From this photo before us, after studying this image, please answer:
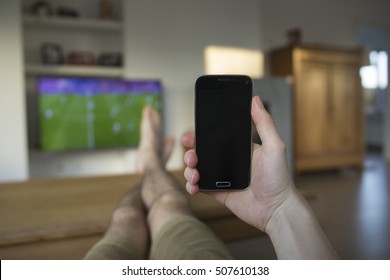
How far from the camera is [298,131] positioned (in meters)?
2.90

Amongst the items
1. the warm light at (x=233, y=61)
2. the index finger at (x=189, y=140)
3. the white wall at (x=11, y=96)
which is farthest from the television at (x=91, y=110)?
the index finger at (x=189, y=140)

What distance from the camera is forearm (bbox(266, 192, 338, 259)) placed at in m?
0.34

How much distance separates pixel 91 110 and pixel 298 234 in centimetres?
215

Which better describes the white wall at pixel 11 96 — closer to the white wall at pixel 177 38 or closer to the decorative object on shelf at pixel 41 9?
the decorative object on shelf at pixel 41 9

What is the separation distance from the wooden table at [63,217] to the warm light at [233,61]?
1757 millimetres

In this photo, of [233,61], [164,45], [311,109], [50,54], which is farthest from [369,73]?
[50,54]

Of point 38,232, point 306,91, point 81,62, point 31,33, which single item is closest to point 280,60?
point 306,91

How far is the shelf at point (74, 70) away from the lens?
2.26 meters

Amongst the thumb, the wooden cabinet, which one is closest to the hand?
the thumb

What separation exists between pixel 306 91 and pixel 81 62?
175cm

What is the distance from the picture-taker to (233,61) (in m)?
3.15

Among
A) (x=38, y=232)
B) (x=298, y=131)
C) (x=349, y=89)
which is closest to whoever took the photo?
(x=38, y=232)

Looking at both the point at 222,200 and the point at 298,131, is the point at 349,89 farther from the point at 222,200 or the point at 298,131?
the point at 222,200

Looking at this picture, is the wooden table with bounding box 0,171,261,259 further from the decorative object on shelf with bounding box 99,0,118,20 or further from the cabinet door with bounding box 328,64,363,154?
the cabinet door with bounding box 328,64,363,154
